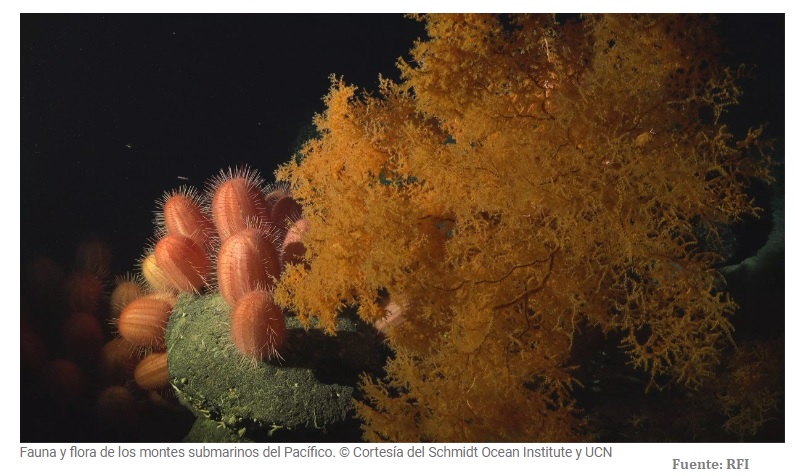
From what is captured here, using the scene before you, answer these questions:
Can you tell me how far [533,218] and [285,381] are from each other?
1.16 meters

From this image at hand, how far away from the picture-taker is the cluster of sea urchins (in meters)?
2.04

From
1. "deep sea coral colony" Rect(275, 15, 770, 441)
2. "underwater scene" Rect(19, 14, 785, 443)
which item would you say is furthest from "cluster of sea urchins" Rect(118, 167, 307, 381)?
"deep sea coral colony" Rect(275, 15, 770, 441)

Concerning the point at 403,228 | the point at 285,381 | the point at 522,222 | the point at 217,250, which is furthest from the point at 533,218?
the point at 217,250

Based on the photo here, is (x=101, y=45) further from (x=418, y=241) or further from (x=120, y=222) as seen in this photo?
(x=418, y=241)

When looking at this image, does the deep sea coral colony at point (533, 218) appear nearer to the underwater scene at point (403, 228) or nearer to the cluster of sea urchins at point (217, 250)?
the underwater scene at point (403, 228)

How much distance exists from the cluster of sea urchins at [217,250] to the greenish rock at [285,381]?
91 millimetres

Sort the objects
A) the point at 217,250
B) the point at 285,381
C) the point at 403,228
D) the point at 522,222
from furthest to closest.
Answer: the point at 217,250 < the point at 285,381 < the point at 403,228 < the point at 522,222

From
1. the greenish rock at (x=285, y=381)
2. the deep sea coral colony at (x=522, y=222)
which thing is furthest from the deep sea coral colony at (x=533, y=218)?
the greenish rock at (x=285, y=381)

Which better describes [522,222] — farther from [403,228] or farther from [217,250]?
[217,250]

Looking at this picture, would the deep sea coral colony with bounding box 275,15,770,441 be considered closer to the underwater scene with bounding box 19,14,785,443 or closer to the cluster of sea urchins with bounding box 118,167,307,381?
the underwater scene with bounding box 19,14,785,443

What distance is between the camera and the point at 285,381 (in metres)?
2.02

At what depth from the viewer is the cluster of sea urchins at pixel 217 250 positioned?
6.68 ft

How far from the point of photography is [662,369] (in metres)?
1.64
